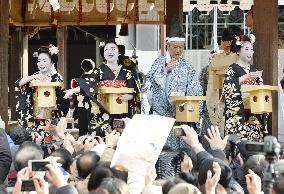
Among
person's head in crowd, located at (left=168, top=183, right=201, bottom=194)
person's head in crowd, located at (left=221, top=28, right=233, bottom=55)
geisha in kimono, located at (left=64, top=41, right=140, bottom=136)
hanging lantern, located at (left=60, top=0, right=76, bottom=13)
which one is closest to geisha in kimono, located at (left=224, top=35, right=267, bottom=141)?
geisha in kimono, located at (left=64, top=41, right=140, bottom=136)

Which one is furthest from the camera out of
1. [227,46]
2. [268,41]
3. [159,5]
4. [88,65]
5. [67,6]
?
[67,6]

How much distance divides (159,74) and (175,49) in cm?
38

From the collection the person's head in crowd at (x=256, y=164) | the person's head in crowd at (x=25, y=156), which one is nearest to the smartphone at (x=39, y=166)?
the person's head in crowd at (x=25, y=156)

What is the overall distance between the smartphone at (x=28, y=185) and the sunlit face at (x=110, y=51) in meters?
5.64

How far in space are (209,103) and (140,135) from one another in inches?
271

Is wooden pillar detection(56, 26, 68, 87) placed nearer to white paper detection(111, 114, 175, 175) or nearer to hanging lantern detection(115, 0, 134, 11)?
hanging lantern detection(115, 0, 134, 11)

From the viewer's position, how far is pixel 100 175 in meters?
5.17

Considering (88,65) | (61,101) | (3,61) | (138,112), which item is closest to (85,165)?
(3,61)

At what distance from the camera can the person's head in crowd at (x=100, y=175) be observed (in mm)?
5130

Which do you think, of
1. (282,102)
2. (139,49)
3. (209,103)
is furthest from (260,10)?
(139,49)

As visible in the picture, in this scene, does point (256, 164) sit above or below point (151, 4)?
below

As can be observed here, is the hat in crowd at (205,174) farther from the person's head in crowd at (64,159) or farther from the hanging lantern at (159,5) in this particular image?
the hanging lantern at (159,5)

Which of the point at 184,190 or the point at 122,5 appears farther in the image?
the point at 122,5

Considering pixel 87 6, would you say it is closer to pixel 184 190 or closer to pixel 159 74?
pixel 159 74
